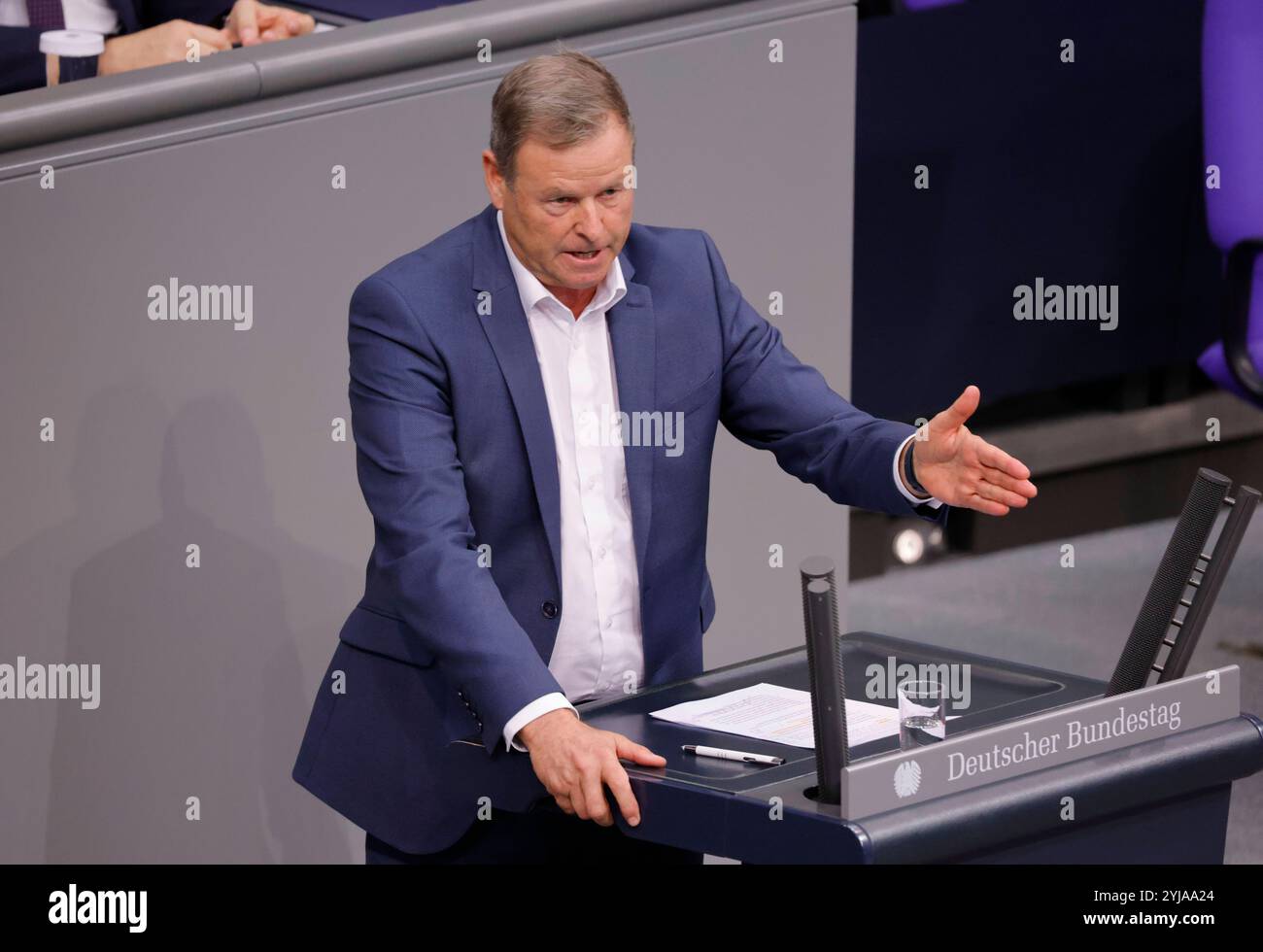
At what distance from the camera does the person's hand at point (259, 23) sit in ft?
11.3

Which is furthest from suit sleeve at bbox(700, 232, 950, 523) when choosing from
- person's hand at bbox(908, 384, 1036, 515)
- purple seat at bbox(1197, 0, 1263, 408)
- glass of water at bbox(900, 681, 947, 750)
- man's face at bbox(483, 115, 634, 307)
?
purple seat at bbox(1197, 0, 1263, 408)

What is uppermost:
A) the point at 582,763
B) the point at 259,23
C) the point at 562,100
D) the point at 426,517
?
the point at 259,23

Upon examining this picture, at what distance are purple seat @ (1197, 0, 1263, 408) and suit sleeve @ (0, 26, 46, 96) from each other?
2647mm

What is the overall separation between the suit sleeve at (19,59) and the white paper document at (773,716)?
1.62 m

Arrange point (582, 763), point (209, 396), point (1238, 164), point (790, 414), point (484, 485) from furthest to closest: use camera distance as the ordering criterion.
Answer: point (1238, 164) → point (209, 396) → point (790, 414) → point (484, 485) → point (582, 763)

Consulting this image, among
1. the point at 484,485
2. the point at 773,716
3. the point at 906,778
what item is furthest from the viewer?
the point at 484,485

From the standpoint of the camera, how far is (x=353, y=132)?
2.96m

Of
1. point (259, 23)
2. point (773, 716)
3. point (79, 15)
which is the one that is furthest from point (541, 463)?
point (79, 15)

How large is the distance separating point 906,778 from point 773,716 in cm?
36

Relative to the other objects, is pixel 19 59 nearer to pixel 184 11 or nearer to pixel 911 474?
pixel 184 11

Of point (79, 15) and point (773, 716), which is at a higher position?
point (79, 15)

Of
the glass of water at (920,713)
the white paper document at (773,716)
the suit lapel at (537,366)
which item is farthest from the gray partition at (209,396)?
the glass of water at (920,713)

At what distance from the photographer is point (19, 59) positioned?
10.0 feet

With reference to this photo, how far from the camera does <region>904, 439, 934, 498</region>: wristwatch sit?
225 cm
